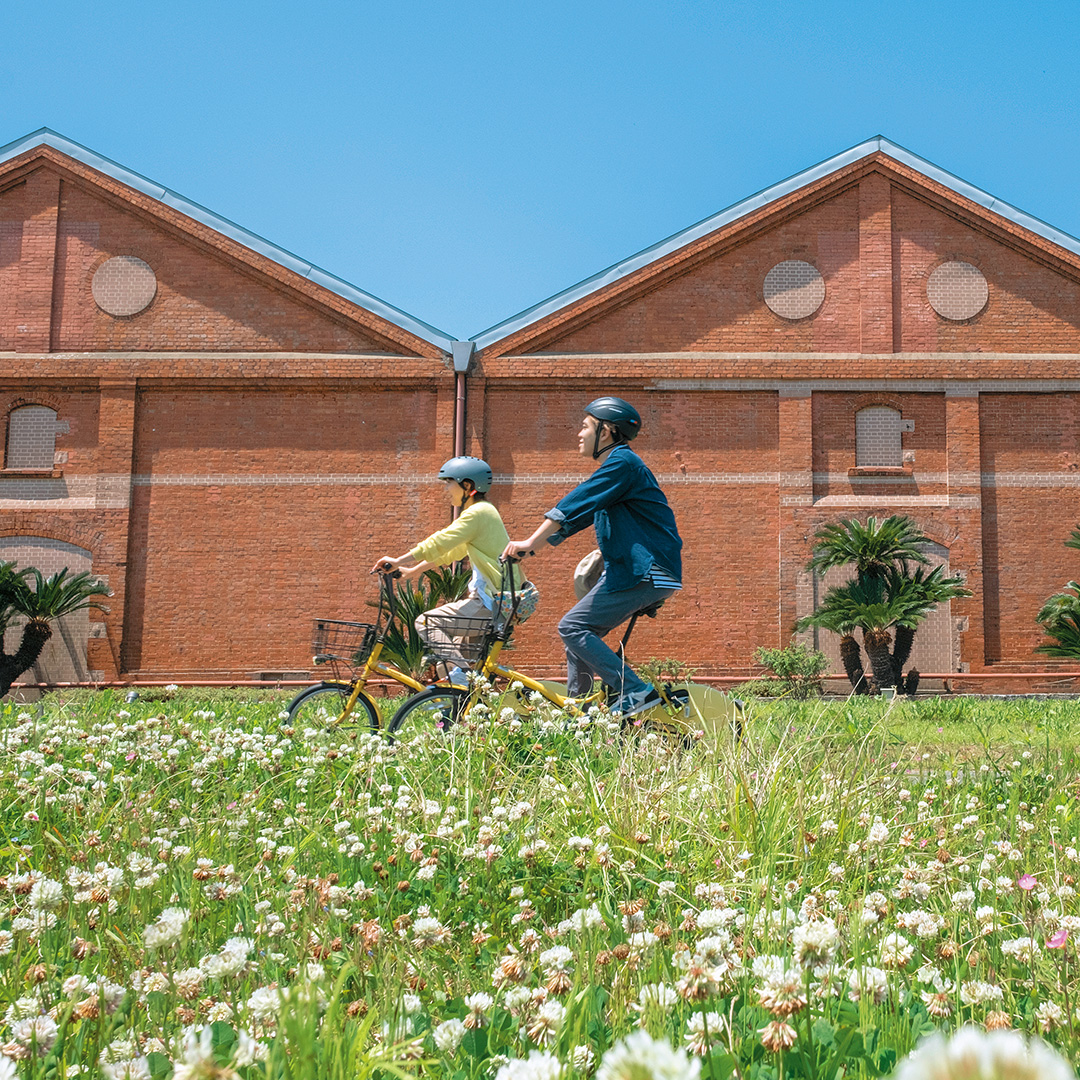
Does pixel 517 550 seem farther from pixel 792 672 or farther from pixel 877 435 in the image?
pixel 877 435

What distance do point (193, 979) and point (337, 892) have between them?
0.60 m

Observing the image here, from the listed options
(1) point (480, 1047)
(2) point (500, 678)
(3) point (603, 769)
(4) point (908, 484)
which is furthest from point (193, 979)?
(4) point (908, 484)

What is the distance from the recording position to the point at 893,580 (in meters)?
18.3

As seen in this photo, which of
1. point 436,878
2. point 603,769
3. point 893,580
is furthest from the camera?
point 893,580

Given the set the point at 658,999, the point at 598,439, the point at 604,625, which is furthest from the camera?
the point at 598,439

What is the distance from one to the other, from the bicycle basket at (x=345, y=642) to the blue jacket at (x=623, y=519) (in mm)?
1498

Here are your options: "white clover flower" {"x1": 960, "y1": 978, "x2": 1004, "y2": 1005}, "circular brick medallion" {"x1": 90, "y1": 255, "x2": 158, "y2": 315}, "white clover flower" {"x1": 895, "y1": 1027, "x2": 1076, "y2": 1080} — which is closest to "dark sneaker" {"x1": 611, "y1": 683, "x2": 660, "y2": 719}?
"white clover flower" {"x1": 960, "y1": 978, "x2": 1004, "y2": 1005}

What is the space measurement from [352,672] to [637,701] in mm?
2051

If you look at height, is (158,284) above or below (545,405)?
above

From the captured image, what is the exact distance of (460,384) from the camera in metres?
20.1

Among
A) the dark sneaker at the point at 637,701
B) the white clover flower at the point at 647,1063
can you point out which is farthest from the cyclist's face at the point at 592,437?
the white clover flower at the point at 647,1063

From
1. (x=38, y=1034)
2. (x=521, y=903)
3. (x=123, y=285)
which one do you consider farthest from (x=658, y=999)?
(x=123, y=285)

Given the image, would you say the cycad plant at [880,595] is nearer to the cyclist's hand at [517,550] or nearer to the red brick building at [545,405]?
the red brick building at [545,405]

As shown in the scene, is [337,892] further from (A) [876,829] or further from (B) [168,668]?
(B) [168,668]
